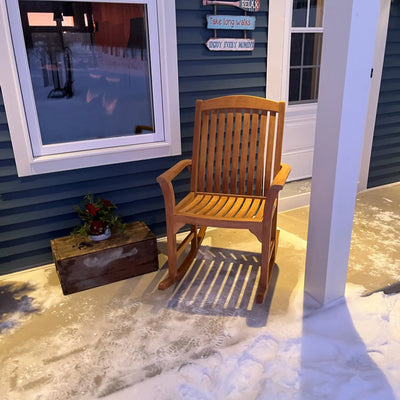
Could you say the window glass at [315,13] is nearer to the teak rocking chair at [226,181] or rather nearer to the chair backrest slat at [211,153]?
the teak rocking chair at [226,181]

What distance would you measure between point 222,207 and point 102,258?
72cm

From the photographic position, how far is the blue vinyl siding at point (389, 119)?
3.09 m

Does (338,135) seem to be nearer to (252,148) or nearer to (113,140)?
(252,148)

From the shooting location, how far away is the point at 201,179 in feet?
7.76

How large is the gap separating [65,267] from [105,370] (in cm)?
64

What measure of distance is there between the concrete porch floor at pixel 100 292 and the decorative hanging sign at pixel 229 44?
125 centimetres

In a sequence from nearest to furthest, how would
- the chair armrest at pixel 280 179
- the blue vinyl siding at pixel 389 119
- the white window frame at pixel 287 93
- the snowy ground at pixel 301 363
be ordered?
the snowy ground at pixel 301 363
the chair armrest at pixel 280 179
the white window frame at pixel 287 93
the blue vinyl siding at pixel 389 119

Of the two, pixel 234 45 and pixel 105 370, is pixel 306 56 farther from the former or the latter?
pixel 105 370

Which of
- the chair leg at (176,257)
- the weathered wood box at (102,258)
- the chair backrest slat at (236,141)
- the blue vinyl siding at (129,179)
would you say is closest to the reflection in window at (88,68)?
the blue vinyl siding at (129,179)

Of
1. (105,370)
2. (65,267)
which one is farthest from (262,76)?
(105,370)

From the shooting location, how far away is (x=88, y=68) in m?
2.22

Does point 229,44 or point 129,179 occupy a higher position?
point 229,44

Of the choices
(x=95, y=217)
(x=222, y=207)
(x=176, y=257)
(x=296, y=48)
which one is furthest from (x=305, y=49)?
(x=95, y=217)

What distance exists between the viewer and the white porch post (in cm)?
145
